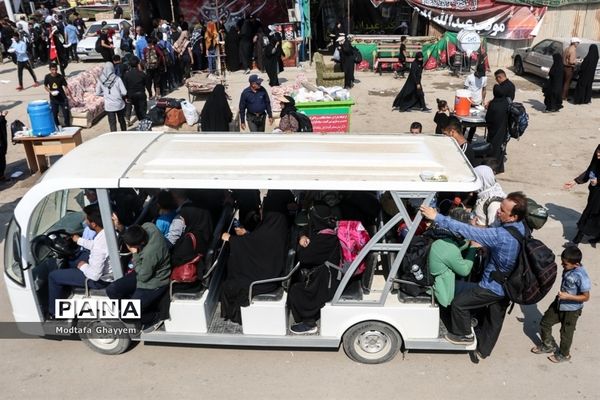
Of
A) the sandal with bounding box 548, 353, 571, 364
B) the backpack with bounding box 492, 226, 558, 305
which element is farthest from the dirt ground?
the backpack with bounding box 492, 226, 558, 305

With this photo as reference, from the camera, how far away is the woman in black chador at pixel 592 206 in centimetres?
672

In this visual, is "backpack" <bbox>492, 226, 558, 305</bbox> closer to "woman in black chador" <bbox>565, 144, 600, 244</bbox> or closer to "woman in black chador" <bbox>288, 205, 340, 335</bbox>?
"woman in black chador" <bbox>288, 205, 340, 335</bbox>

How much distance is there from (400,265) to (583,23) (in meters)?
17.2

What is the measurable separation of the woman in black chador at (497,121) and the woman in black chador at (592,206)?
2.25 meters

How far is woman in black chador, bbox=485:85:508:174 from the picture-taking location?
9.02 m

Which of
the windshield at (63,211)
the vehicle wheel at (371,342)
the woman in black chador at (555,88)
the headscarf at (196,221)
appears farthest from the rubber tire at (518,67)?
the windshield at (63,211)

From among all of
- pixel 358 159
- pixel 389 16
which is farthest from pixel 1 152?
pixel 389 16

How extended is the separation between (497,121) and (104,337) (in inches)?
282

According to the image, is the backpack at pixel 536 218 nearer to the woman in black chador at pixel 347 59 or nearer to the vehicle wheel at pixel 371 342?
the vehicle wheel at pixel 371 342

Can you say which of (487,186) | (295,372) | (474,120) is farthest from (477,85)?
(295,372)

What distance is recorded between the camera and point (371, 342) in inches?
196

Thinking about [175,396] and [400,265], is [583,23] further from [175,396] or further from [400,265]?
[175,396]

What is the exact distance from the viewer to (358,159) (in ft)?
15.5

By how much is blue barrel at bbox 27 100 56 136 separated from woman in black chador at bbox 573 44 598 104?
12640 millimetres
